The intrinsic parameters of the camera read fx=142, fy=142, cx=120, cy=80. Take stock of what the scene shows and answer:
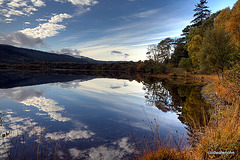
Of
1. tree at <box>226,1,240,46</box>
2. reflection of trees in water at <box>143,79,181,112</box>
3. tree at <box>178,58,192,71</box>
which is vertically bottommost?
reflection of trees in water at <box>143,79,181,112</box>

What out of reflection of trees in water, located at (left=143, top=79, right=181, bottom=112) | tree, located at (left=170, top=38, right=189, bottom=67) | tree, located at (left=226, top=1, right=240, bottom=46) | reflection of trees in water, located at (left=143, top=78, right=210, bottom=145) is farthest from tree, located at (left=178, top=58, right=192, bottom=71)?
reflection of trees in water, located at (left=143, top=78, right=210, bottom=145)

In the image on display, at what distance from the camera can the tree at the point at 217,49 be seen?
22766 millimetres

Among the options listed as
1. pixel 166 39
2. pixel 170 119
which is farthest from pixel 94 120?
pixel 166 39

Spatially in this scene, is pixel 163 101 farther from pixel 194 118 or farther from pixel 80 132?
pixel 80 132

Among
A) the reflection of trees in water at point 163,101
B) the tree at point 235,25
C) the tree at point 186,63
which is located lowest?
the reflection of trees in water at point 163,101

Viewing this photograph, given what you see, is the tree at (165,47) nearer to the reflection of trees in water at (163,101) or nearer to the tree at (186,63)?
the tree at (186,63)

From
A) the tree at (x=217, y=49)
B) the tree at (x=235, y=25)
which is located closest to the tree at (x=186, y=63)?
the tree at (x=217, y=49)

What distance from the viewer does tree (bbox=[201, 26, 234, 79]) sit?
22.8m

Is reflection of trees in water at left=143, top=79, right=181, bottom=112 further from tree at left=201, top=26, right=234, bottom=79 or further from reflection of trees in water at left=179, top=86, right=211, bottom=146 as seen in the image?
tree at left=201, top=26, right=234, bottom=79

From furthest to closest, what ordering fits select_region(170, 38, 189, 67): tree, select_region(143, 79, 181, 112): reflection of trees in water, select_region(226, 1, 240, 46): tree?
select_region(170, 38, 189, 67): tree → select_region(226, 1, 240, 46): tree → select_region(143, 79, 181, 112): reflection of trees in water

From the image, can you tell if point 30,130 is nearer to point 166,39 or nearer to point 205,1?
point 166,39

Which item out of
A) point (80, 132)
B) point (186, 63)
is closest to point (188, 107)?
point (80, 132)

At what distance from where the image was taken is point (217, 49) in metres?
23.5

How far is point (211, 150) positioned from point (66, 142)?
597 cm
